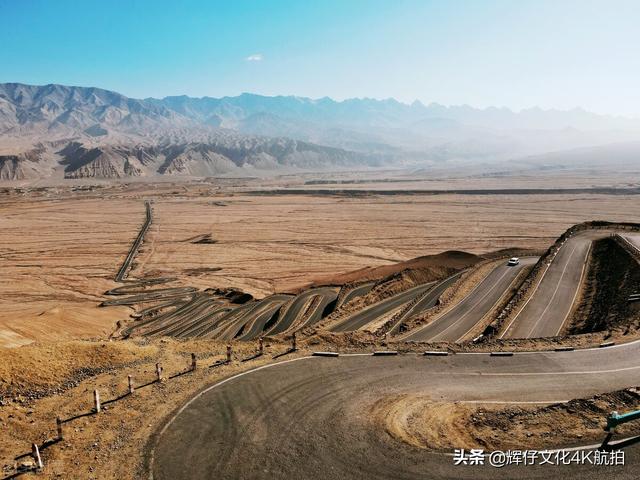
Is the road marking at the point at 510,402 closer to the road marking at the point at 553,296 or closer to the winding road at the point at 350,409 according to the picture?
the winding road at the point at 350,409

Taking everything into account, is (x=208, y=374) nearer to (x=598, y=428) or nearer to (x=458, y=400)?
(x=458, y=400)

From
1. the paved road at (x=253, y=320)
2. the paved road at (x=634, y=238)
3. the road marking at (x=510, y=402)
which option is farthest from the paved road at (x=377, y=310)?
the paved road at (x=634, y=238)

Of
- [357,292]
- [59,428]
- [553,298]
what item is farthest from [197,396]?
[553,298]

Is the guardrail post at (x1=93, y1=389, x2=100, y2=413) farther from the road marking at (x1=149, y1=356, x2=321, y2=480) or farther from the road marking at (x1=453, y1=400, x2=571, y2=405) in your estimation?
the road marking at (x1=453, y1=400, x2=571, y2=405)

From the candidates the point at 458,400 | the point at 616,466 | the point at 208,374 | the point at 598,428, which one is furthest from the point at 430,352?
the point at 208,374

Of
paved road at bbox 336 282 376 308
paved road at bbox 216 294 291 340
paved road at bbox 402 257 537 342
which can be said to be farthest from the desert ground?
paved road at bbox 216 294 291 340

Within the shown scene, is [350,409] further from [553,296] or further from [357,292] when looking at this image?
[357,292]
